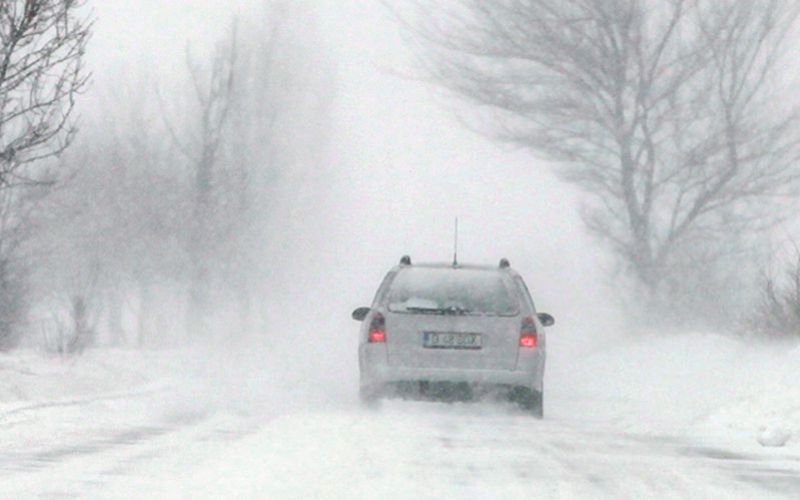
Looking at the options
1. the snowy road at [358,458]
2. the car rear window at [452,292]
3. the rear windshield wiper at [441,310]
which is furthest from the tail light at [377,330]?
the snowy road at [358,458]

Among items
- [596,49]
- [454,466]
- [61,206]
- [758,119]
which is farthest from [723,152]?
[61,206]

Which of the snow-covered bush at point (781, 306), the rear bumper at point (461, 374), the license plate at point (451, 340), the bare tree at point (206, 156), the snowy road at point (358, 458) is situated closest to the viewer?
the snowy road at point (358, 458)

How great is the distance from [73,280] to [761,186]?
91.2 feet

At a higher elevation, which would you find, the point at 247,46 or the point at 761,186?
the point at 247,46

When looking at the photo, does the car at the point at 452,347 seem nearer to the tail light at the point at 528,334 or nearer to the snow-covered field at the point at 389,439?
the tail light at the point at 528,334

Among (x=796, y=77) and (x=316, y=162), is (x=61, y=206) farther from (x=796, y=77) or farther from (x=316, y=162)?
(x=796, y=77)

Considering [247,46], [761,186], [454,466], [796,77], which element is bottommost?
[454,466]

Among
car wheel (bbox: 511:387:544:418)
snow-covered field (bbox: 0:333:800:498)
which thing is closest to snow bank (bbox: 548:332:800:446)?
snow-covered field (bbox: 0:333:800:498)

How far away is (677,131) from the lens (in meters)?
27.1

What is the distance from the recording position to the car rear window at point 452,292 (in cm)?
1415

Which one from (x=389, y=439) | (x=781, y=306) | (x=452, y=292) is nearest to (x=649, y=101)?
(x=781, y=306)

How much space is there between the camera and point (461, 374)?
540 inches

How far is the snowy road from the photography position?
25.8ft

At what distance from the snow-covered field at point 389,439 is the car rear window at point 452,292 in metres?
1.00
